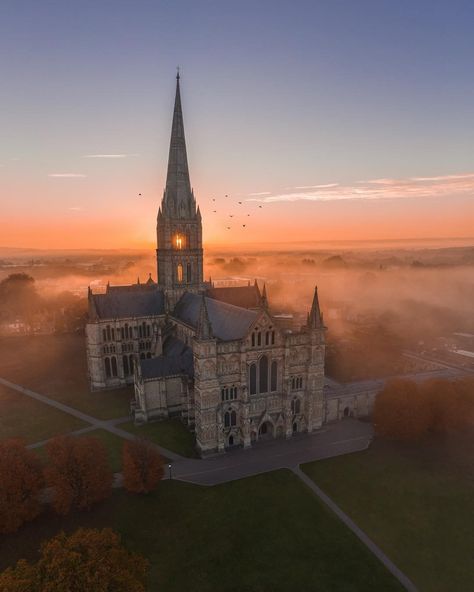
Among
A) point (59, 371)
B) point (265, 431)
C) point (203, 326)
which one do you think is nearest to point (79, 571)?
point (203, 326)

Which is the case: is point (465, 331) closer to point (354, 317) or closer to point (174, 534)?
point (354, 317)

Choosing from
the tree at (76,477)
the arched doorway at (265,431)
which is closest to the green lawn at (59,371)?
the tree at (76,477)

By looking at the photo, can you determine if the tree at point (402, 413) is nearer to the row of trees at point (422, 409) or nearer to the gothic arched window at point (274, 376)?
the row of trees at point (422, 409)

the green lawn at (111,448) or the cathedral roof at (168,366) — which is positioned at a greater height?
the cathedral roof at (168,366)

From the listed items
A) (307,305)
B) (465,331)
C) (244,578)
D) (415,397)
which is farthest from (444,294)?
(244,578)

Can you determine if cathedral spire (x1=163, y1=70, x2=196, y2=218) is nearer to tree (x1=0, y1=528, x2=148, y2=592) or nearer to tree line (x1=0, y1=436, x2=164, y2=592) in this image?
tree line (x1=0, y1=436, x2=164, y2=592)

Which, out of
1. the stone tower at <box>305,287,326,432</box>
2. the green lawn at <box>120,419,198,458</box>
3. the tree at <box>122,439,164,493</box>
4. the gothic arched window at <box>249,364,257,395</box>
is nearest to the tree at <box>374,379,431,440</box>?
the stone tower at <box>305,287,326,432</box>

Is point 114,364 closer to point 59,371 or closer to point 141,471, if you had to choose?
point 59,371
